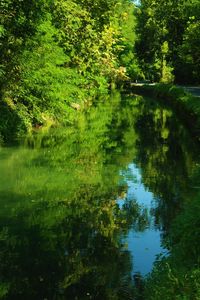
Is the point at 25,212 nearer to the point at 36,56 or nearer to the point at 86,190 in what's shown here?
the point at 86,190

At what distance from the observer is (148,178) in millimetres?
19828

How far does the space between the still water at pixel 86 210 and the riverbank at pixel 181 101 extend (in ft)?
9.23

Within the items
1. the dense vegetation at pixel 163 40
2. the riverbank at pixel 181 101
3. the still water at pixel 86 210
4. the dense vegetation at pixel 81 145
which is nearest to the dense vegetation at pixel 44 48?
the dense vegetation at pixel 81 145

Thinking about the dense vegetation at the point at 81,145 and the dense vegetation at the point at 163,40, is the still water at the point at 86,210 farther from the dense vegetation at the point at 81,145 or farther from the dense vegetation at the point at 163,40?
the dense vegetation at the point at 163,40

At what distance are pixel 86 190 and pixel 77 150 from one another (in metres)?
7.87

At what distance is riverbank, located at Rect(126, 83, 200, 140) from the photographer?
106 feet

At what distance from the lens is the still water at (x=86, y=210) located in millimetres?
10648

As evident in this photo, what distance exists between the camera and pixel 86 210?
1514 cm

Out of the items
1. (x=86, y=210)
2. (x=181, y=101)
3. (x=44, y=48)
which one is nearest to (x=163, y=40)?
(x=181, y=101)

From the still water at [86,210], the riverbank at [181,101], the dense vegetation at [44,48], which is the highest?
the dense vegetation at [44,48]

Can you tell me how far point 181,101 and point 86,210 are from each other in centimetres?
2982

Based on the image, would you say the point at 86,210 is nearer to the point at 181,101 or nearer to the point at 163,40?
the point at 181,101

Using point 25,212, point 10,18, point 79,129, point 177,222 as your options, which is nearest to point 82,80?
point 79,129

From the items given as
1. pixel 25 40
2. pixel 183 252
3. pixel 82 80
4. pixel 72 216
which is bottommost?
pixel 72 216
